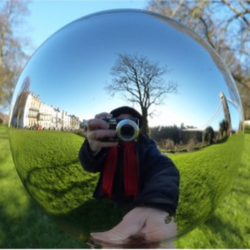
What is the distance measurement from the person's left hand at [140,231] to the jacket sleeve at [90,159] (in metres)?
0.25

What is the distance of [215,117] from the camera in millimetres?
1950

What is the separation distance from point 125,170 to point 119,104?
27 centimetres

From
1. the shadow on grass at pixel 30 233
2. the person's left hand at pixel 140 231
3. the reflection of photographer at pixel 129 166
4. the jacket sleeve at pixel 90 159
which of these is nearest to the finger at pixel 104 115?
the reflection of photographer at pixel 129 166

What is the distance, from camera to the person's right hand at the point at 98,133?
1.76 m

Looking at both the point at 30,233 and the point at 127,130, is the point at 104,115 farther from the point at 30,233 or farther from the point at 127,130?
the point at 30,233

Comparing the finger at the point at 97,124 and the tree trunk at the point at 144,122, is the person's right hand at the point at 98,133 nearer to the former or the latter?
the finger at the point at 97,124

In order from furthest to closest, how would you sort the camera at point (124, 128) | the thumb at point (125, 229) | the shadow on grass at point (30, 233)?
the shadow on grass at point (30, 233)
the thumb at point (125, 229)
the camera at point (124, 128)

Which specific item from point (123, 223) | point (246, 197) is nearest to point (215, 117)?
point (123, 223)

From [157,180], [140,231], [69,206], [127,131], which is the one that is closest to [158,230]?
[140,231]

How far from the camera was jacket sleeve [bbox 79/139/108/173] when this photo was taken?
1.79m

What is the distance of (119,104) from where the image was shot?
1.75 metres

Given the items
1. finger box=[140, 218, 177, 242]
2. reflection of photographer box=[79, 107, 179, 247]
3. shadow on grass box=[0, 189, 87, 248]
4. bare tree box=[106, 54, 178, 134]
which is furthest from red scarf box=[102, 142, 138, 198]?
shadow on grass box=[0, 189, 87, 248]

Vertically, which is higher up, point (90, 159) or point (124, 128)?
point (124, 128)

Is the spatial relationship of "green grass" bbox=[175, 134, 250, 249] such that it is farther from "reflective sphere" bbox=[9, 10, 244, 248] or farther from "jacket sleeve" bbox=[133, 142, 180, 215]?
"jacket sleeve" bbox=[133, 142, 180, 215]
